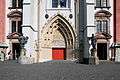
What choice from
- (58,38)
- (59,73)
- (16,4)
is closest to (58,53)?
(58,38)

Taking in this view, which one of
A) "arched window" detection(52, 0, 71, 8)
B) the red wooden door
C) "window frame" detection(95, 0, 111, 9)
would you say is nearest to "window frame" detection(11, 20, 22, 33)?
"arched window" detection(52, 0, 71, 8)

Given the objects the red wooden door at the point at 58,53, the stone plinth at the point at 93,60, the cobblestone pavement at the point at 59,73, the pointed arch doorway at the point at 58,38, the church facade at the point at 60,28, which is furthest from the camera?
the red wooden door at the point at 58,53

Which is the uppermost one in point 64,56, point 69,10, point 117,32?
point 69,10

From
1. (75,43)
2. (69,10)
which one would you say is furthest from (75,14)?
(75,43)

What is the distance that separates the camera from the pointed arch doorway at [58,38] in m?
41.2

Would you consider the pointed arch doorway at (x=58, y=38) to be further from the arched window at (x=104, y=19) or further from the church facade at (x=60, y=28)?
the arched window at (x=104, y=19)

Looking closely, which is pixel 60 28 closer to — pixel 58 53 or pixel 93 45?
pixel 58 53

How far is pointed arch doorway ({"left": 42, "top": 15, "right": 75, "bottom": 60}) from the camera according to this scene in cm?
4125

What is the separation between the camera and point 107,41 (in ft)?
131

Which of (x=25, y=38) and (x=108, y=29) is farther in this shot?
(x=108, y=29)

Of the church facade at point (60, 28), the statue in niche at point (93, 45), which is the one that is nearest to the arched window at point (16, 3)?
the church facade at point (60, 28)

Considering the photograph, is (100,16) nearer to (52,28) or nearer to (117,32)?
(117,32)

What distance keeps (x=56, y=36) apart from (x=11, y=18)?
578 centimetres

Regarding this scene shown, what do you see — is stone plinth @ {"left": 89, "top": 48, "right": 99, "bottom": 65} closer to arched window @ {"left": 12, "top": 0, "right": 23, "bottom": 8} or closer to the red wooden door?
the red wooden door
